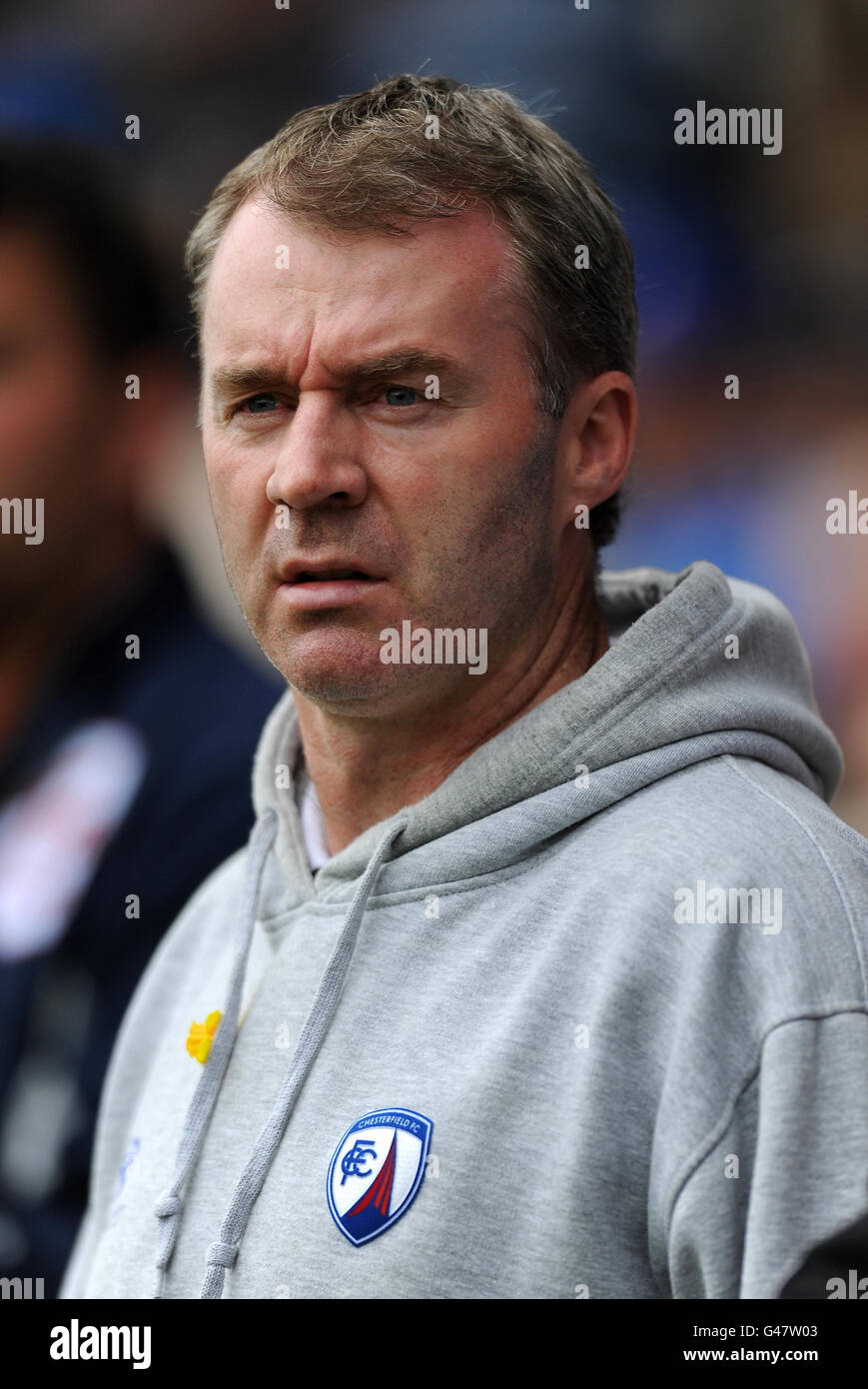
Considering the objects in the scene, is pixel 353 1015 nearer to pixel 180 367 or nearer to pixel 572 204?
pixel 572 204

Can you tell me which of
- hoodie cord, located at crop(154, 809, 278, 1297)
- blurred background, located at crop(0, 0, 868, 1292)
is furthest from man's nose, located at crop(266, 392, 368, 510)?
blurred background, located at crop(0, 0, 868, 1292)

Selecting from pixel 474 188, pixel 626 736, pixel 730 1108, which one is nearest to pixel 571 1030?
pixel 730 1108

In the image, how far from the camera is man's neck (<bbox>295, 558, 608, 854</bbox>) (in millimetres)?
1467

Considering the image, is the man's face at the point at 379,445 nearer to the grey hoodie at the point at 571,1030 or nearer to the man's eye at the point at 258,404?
the man's eye at the point at 258,404

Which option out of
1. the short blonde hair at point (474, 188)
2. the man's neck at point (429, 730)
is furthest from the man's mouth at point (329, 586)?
the short blonde hair at point (474, 188)

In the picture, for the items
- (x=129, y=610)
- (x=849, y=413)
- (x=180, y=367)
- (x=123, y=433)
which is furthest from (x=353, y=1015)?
(x=849, y=413)

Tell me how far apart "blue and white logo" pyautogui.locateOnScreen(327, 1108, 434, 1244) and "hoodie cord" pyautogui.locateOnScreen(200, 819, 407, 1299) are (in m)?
0.09

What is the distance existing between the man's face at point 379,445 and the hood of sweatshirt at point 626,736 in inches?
4.7

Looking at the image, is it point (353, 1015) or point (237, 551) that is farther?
point (237, 551)

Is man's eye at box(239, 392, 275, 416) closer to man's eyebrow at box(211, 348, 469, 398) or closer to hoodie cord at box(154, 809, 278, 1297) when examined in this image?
man's eyebrow at box(211, 348, 469, 398)

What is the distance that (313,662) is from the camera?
1395mm

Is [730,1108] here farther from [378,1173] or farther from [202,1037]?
[202,1037]

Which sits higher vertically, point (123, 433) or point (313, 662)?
point (123, 433)
